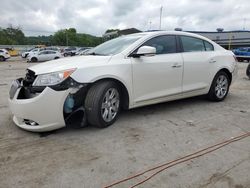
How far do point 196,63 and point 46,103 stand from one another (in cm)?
303

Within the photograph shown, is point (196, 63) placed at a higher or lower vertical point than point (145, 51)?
lower

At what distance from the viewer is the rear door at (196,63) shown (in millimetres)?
4879

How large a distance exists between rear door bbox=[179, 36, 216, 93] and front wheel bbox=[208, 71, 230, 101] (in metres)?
0.23

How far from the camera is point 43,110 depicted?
3369 millimetres

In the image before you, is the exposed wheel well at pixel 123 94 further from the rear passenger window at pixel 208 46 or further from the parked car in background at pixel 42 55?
the parked car in background at pixel 42 55

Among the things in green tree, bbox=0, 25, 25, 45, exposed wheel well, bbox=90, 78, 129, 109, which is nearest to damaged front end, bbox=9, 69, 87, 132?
exposed wheel well, bbox=90, 78, 129, 109

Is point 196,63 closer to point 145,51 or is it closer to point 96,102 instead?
point 145,51

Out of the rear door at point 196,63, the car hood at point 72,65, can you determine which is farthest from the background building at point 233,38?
the car hood at point 72,65

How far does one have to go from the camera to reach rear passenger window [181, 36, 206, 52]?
4973mm

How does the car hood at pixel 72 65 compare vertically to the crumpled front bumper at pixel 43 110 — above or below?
above

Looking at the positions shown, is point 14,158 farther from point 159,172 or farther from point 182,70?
point 182,70

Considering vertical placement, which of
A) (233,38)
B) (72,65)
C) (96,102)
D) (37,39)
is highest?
(37,39)

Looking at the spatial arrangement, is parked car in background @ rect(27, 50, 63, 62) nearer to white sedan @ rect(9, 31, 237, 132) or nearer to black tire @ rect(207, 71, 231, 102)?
white sedan @ rect(9, 31, 237, 132)

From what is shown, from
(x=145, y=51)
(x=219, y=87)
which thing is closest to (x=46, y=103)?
(x=145, y=51)
